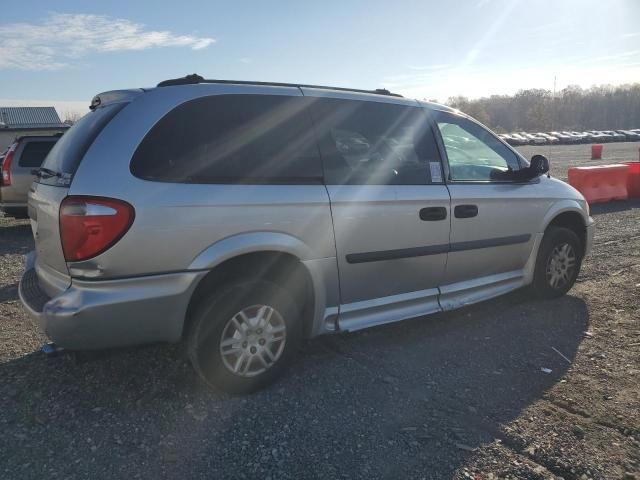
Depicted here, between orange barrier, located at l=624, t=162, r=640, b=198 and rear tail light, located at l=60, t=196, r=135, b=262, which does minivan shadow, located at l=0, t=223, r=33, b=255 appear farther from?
orange barrier, located at l=624, t=162, r=640, b=198

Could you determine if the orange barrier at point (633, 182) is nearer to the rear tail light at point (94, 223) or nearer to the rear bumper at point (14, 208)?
the rear tail light at point (94, 223)

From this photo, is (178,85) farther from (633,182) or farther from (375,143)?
(633,182)

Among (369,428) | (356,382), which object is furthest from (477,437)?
(356,382)

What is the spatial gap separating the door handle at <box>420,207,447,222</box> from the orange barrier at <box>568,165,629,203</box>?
856cm

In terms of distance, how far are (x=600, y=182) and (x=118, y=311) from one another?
11386 millimetres

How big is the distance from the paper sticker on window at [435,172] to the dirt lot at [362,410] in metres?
1.31

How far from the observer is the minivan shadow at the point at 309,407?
2.77 meters

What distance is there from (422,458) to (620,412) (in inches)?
54.6

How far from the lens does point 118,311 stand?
9.41ft

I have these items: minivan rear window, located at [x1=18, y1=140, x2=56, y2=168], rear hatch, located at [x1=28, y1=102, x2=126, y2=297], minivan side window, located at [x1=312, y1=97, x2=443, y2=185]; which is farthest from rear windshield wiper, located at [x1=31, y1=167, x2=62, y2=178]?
minivan rear window, located at [x1=18, y1=140, x2=56, y2=168]

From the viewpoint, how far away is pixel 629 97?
107 meters

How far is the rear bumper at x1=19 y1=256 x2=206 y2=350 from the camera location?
9.29ft

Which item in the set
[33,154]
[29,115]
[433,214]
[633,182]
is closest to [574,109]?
[29,115]

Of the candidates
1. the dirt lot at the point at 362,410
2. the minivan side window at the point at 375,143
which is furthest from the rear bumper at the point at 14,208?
the minivan side window at the point at 375,143
